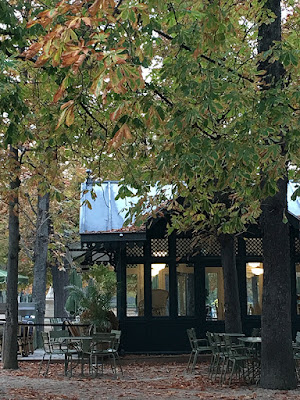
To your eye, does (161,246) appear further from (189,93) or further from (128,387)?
(189,93)

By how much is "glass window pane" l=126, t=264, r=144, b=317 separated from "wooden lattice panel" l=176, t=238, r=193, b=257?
1.22 metres

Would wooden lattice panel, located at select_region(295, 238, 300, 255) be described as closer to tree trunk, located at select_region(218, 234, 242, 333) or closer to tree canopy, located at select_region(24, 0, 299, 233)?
tree trunk, located at select_region(218, 234, 242, 333)

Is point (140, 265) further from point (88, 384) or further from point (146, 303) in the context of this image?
point (88, 384)

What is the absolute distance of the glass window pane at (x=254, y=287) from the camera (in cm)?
2179

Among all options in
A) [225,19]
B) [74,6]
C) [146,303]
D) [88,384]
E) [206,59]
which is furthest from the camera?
[146,303]

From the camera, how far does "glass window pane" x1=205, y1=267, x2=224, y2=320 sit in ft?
71.8

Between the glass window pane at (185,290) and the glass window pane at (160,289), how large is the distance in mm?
382

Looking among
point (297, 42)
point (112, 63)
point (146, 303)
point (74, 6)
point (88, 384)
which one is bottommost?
point (88, 384)

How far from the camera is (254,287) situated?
22000 millimetres

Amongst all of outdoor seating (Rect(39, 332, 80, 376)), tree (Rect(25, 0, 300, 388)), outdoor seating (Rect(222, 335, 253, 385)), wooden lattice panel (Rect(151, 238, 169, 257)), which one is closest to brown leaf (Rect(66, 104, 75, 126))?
tree (Rect(25, 0, 300, 388))

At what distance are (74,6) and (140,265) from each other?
15562 millimetres

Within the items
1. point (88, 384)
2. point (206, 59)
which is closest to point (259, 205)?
point (206, 59)

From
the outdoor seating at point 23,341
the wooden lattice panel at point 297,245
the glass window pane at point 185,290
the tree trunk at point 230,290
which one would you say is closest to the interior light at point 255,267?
the wooden lattice panel at point 297,245

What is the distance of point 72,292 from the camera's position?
21672 millimetres
